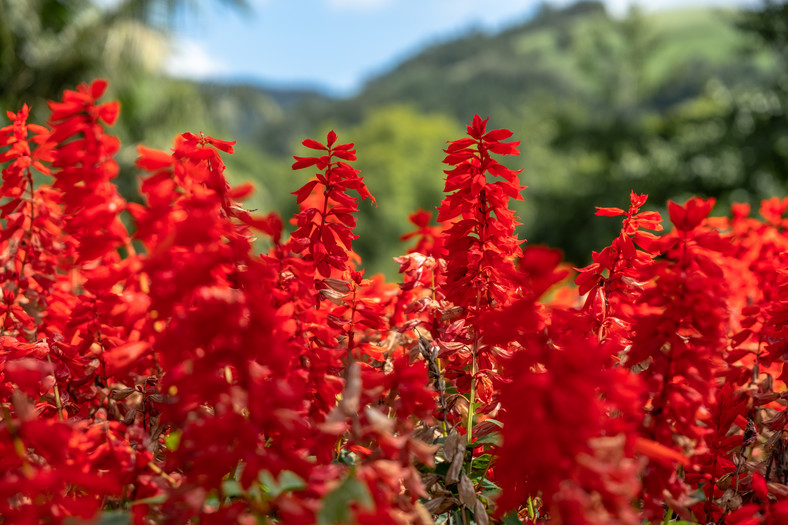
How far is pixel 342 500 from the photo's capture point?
846 mm

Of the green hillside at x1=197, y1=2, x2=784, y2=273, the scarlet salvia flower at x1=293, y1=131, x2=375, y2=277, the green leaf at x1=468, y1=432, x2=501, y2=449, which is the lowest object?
the green leaf at x1=468, y1=432, x2=501, y2=449

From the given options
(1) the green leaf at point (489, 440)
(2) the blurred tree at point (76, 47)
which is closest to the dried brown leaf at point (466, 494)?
(1) the green leaf at point (489, 440)

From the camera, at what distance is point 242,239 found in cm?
109

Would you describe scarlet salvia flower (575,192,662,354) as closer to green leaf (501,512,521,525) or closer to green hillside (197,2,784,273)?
green leaf (501,512,521,525)

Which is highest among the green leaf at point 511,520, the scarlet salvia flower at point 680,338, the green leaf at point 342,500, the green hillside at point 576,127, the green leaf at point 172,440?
the green hillside at point 576,127

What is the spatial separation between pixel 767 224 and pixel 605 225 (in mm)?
16389

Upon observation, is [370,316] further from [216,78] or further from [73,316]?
[216,78]

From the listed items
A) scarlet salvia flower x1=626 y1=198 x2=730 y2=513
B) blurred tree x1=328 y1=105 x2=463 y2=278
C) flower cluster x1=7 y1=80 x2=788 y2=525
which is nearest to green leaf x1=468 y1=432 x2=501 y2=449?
flower cluster x1=7 y1=80 x2=788 y2=525

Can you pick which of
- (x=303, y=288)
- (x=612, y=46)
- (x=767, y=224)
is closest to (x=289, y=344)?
(x=303, y=288)

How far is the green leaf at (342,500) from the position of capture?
833 millimetres

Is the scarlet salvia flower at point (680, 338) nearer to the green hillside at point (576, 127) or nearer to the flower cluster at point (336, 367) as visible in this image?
the flower cluster at point (336, 367)

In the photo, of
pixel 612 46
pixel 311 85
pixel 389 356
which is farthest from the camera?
pixel 311 85

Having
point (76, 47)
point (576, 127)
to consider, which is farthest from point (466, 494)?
point (576, 127)

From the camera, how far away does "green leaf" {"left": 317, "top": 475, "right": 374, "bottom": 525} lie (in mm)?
833
